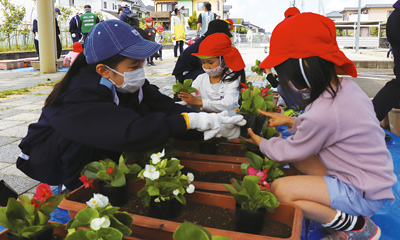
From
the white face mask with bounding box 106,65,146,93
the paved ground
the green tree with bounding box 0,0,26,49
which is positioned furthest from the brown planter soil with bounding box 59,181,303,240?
the green tree with bounding box 0,0,26,49

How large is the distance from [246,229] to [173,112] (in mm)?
1112

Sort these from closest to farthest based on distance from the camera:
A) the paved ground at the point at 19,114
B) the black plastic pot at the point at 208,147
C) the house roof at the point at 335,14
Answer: the black plastic pot at the point at 208,147
the paved ground at the point at 19,114
the house roof at the point at 335,14

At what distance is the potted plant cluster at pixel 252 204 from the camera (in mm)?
1311

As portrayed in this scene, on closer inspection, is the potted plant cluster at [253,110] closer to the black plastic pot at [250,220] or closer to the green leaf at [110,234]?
the black plastic pot at [250,220]

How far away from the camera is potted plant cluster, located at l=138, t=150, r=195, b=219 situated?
4.58ft

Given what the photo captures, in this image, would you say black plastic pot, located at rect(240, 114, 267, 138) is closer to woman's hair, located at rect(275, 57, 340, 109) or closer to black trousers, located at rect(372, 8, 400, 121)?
woman's hair, located at rect(275, 57, 340, 109)

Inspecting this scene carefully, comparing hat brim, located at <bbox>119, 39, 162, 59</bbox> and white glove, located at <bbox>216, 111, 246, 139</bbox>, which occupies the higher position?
hat brim, located at <bbox>119, 39, 162, 59</bbox>

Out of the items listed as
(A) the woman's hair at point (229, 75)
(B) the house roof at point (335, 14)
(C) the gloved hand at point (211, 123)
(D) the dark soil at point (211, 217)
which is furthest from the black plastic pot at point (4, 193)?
(B) the house roof at point (335, 14)

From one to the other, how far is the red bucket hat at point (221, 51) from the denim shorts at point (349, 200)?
1.73 meters

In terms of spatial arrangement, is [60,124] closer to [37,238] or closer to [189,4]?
[37,238]

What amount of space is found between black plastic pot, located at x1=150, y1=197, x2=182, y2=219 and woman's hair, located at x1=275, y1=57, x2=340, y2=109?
31.9 inches

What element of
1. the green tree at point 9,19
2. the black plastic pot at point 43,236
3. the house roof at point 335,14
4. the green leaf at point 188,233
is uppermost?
the house roof at point 335,14

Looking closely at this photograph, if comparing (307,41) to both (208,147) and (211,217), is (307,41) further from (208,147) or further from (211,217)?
(208,147)

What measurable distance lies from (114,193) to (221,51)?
186cm
